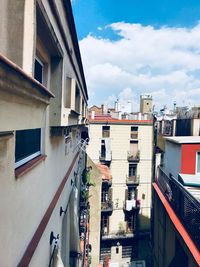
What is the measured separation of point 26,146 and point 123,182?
22893 mm

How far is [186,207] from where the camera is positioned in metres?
8.21

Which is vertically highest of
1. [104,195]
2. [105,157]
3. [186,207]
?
A: [186,207]

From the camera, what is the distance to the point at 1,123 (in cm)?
135

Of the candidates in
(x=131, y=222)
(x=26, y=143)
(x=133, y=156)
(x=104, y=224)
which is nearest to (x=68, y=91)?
(x=26, y=143)

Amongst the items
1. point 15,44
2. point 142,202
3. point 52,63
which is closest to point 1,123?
point 15,44

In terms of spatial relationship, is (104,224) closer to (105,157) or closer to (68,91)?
(105,157)

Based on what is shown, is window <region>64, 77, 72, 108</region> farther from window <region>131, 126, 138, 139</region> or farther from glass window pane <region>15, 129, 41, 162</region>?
window <region>131, 126, 138, 139</region>

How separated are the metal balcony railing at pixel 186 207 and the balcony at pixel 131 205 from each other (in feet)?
45.4

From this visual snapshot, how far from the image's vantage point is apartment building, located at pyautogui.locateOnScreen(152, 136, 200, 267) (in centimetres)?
711

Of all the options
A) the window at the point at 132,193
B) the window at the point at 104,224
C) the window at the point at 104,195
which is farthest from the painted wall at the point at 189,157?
the window at the point at 104,224

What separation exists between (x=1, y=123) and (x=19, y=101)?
0.28 meters

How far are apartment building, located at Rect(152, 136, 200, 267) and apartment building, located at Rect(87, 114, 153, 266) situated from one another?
11.6 meters

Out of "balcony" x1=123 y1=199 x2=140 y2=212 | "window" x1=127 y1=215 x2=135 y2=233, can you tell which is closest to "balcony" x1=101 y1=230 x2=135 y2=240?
"window" x1=127 y1=215 x2=135 y2=233

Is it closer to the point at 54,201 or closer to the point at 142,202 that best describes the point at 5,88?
the point at 54,201
